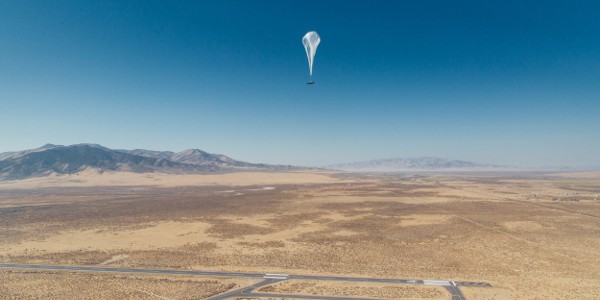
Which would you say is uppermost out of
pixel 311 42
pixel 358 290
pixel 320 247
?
pixel 311 42

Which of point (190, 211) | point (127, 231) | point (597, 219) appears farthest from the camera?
point (190, 211)

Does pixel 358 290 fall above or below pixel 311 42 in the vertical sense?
below

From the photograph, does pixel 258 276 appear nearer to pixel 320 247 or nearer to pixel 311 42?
pixel 320 247

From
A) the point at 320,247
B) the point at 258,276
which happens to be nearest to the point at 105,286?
the point at 258,276

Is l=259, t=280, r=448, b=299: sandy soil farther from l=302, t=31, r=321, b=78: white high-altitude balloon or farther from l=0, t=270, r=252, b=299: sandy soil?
l=302, t=31, r=321, b=78: white high-altitude balloon

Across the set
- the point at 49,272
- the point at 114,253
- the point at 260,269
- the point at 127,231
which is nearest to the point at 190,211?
the point at 127,231

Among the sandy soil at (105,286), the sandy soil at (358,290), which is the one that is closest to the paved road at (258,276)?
the sandy soil at (358,290)

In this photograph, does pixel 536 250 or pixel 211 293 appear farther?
pixel 536 250

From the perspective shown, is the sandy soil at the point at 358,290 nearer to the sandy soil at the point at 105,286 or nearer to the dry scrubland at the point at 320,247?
the dry scrubland at the point at 320,247

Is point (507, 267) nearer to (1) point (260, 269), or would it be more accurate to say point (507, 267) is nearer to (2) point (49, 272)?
(1) point (260, 269)

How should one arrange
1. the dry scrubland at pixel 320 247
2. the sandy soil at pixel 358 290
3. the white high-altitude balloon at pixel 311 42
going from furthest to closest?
the white high-altitude balloon at pixel 311 42
the dry scrubland at pixel 320 247
the sandy soil at pixel 358 290

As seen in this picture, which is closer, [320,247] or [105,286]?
[105,286]
